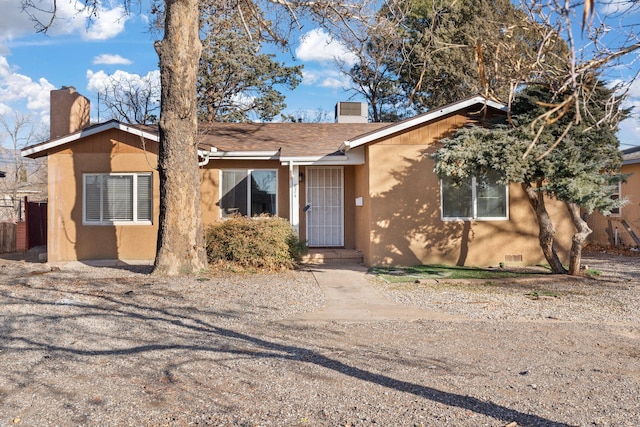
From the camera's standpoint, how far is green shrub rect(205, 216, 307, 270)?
38.9ft

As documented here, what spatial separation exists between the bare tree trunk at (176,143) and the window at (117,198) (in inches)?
140

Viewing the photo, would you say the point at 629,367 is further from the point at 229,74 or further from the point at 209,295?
the point at 229,74

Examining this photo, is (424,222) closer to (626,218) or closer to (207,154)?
(207,154)

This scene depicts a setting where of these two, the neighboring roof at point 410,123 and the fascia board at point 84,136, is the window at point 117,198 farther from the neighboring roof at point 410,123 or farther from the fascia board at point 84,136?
the neighboring roof at point 410,123

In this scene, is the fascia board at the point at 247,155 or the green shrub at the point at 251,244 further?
the fascia board at the point at 247,155

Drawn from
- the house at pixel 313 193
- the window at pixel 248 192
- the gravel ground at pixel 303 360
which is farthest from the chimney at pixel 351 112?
the gravel ground at pixel 303 360

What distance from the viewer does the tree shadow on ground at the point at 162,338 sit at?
446 cm

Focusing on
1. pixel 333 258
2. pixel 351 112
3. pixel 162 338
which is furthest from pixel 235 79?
pixel 162 338

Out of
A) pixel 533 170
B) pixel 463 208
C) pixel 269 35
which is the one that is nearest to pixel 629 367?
pixel 533 170

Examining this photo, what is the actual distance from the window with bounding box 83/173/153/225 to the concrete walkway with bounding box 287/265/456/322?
561 centimetres

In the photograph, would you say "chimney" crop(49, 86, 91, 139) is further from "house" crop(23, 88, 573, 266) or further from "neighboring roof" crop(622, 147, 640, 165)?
"neighboring roof" crop(622, 147, 640, 165)

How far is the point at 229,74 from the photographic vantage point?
87.2ft

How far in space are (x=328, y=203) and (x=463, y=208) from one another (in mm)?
3750

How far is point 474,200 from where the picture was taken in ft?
42.9
